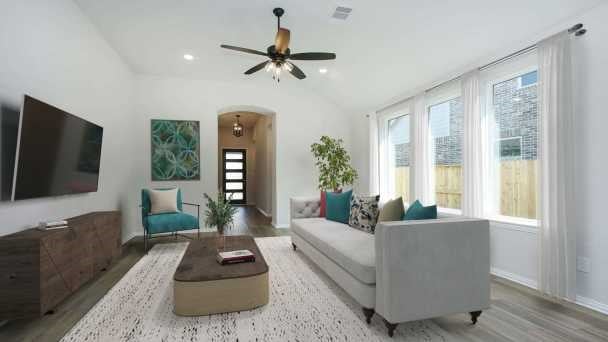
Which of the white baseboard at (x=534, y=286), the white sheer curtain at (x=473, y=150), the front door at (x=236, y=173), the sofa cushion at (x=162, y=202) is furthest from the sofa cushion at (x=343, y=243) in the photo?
the front door at (x=236, y=173)

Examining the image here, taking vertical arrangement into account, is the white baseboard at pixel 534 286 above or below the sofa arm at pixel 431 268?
below

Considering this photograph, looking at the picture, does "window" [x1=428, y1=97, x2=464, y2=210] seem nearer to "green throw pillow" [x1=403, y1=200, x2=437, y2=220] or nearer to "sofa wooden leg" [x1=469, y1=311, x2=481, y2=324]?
"green throw pillow" [x1=403, y1=200, x2=437, y2=220]

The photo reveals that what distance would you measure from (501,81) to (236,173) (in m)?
9.48

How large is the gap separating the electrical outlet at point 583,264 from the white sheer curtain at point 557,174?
6 centimetres

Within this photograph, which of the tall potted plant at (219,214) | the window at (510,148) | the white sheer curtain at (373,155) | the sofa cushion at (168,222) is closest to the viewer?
the tall potted plant at (219,214)

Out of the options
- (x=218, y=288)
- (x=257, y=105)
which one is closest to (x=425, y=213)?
(x=218, y=288)

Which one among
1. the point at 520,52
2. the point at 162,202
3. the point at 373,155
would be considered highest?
the point at 520,52

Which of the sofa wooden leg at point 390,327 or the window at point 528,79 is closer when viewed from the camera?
the sofa wooden leg at point 390,327

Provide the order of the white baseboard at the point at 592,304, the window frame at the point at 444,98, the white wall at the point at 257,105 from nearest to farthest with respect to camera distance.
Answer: the white baseboard at the point at 592,304
the window frame at the point at 444,98
the white wall at the point at 257,105

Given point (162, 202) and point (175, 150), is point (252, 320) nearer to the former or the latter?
point (162, 202)

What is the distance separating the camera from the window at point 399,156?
5402mm

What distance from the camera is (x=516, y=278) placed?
3.22 metres

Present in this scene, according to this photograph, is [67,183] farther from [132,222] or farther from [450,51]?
[450,51]

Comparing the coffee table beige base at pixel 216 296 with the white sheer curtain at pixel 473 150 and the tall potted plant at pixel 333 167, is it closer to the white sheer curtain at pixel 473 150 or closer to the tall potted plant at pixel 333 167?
the white sheer curtain at pixel 473 150
